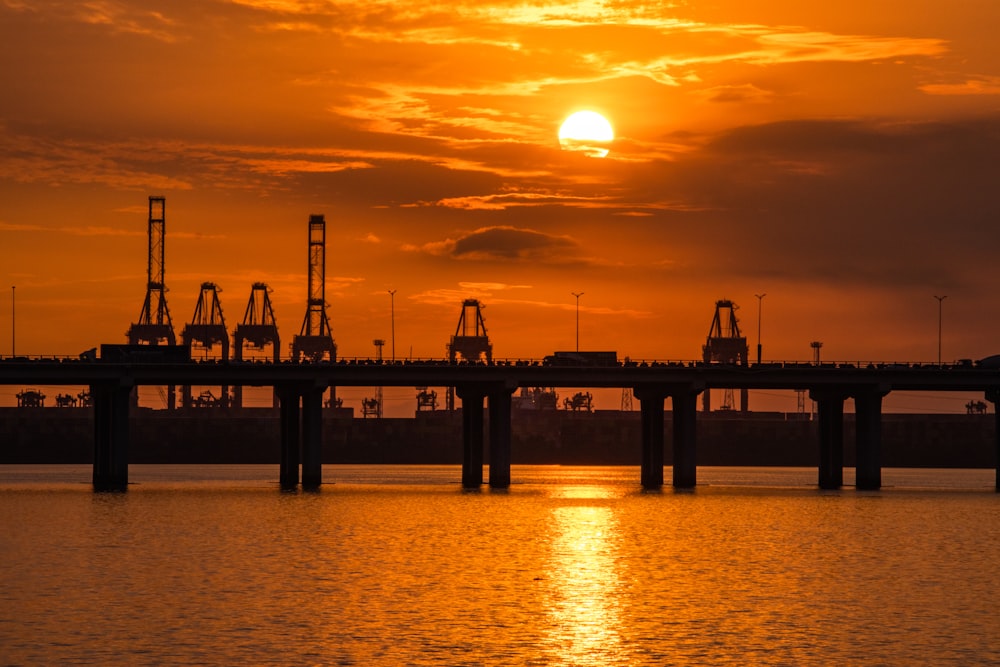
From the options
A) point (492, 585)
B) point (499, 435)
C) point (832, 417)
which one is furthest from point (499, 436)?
point (492, 585)

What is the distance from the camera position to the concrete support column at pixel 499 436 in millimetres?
183000

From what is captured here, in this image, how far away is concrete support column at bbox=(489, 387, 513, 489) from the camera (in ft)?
600

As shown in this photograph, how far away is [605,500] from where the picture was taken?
173625 millimetres

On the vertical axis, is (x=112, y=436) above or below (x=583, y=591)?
above

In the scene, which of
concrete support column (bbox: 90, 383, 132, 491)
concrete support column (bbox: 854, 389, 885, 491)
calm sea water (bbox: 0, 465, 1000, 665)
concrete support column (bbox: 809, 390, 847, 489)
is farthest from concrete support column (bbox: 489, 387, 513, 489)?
concrete support column (bbox: 90, 383, 132, 491)

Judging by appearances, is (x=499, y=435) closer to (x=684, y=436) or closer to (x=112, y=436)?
(x=684, y=436)

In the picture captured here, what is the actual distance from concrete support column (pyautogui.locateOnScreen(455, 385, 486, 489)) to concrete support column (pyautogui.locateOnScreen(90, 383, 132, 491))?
37.2 m

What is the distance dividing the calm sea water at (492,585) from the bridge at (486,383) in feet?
76.8

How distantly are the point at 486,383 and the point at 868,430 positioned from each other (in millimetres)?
43005

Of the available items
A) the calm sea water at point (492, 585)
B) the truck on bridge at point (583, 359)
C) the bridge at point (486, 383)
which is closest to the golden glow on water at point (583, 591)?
the calm sea water at point (492, 585)

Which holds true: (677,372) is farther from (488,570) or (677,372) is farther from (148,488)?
(488,570)

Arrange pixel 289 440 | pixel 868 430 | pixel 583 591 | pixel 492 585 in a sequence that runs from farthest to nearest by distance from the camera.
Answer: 1. pixel 289 440
2. pixel 868 430
3. pixel 492 585
4. pixel 583 591

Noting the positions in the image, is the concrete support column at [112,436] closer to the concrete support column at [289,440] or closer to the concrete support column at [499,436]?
the concrete support column at [289,440]

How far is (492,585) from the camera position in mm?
85438
